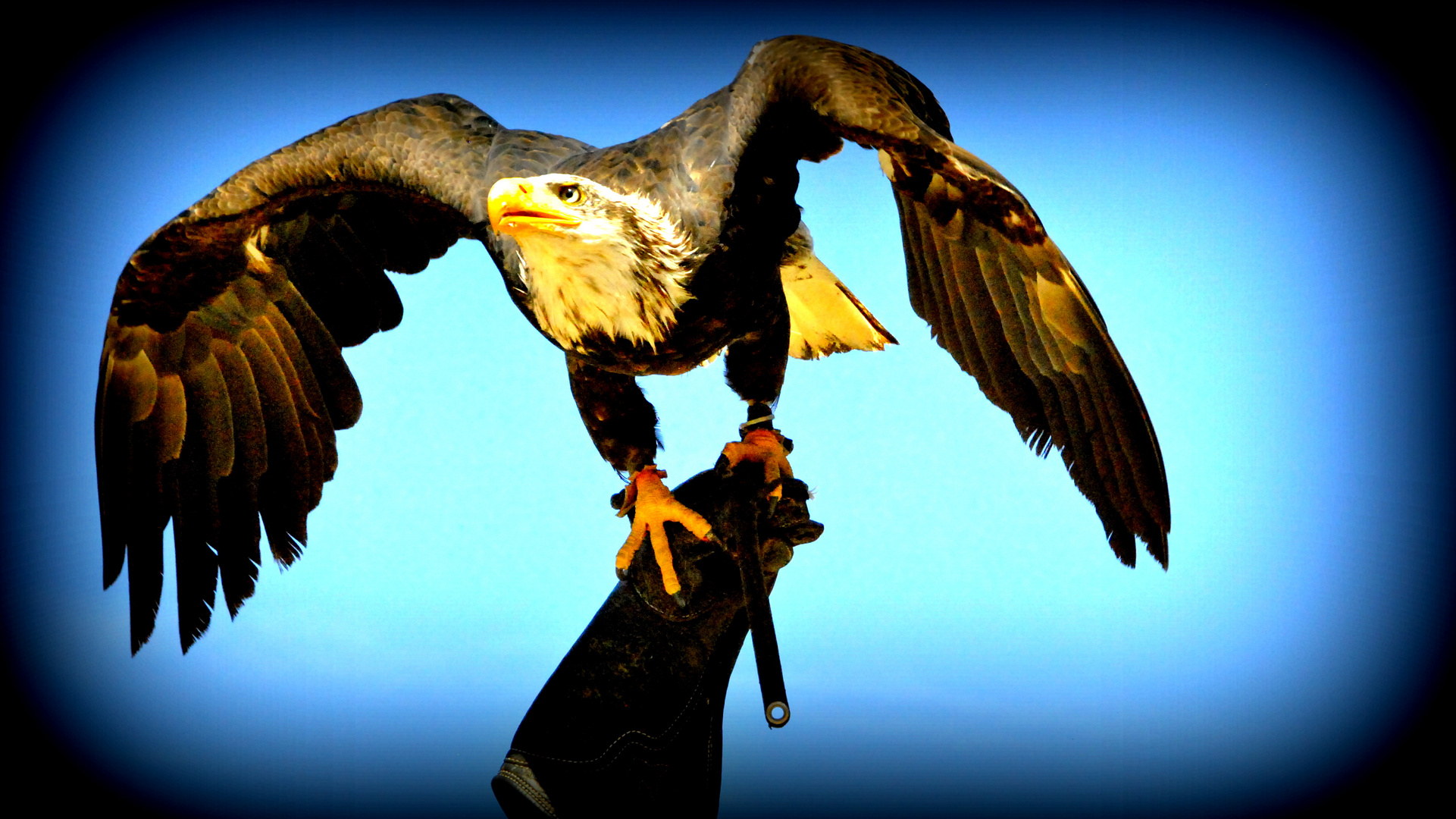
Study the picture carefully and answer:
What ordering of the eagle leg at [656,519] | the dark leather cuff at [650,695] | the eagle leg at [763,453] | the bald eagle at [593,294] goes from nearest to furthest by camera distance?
the bald eagle at [593,294]
the dark leather cuff at [650,695]
the eagle leg at [656,519]
the eagle leg at [763,453]

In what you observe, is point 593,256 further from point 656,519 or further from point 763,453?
point 763,453

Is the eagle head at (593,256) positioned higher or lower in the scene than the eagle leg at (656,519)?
higher

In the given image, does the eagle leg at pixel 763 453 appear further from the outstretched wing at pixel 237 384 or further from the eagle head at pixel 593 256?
the outstretched wing at pixel 237 384

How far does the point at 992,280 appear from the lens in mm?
2672

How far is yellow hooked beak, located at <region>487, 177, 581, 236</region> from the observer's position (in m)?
2.28

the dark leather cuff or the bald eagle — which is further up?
the bald eagle

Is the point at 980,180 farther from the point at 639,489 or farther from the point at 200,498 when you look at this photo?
the point at 200,498

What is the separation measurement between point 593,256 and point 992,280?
82 centimetres

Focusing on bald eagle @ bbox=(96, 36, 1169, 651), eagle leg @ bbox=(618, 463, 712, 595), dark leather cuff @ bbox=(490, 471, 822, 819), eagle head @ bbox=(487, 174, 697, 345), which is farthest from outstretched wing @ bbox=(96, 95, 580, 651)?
dark leather cuff @ bbox=(490, 471, 822, 819)

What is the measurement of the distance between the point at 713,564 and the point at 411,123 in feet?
3.49

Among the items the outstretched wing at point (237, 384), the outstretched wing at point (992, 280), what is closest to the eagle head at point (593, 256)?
the outstretched wing at point (992, 280)

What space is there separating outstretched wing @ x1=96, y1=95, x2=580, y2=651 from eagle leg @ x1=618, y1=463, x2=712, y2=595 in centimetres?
67

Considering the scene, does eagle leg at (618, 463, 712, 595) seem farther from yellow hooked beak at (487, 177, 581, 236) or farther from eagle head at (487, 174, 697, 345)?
yellow hooked beak at (487, 177, 581, 236)

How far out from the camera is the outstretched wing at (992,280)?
232cm
